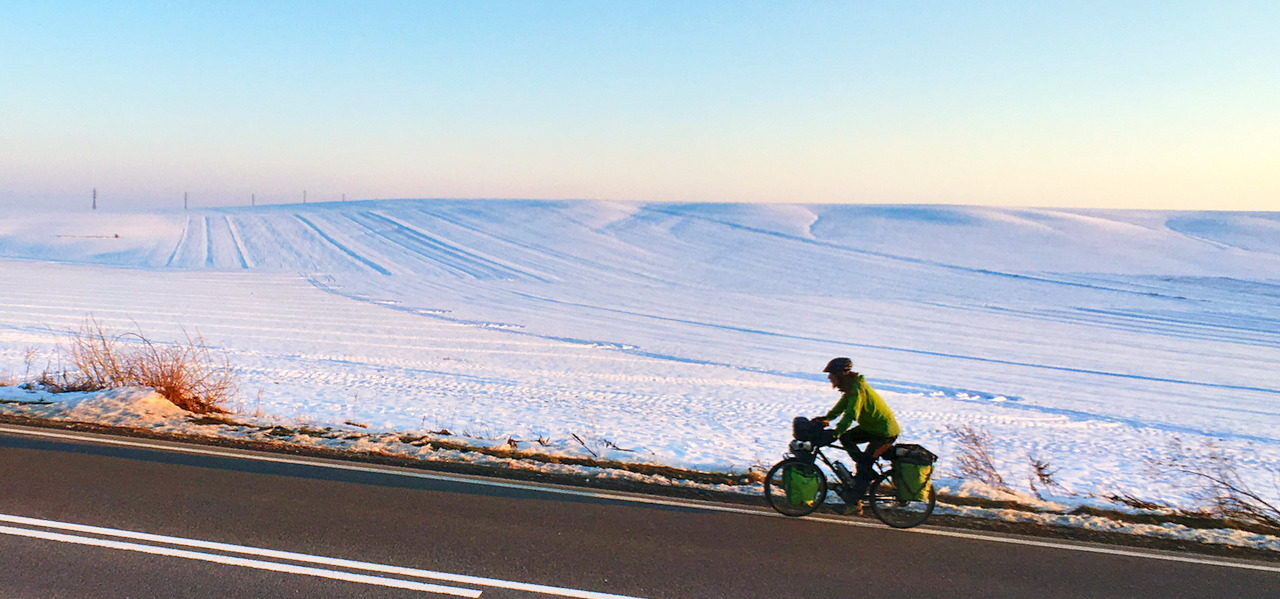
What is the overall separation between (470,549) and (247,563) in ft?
4.40

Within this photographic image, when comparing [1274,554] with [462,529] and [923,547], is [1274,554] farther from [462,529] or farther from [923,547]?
[462,529]

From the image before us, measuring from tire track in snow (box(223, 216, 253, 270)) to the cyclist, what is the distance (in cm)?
4485

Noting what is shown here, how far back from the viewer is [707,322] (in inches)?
1212

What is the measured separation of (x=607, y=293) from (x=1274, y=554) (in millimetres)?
33793

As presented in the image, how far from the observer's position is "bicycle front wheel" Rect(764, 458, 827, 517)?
687 centimetres

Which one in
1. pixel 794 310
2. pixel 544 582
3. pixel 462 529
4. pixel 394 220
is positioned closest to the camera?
pixel 544 582

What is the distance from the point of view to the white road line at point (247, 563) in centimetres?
515

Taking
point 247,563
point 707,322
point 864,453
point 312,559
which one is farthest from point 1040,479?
point 707,322

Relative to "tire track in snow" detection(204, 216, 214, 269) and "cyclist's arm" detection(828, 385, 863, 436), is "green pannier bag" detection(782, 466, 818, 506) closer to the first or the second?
"cyclist's arm" detection(828, 385, 863, 436)

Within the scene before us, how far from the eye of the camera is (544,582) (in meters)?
5.27

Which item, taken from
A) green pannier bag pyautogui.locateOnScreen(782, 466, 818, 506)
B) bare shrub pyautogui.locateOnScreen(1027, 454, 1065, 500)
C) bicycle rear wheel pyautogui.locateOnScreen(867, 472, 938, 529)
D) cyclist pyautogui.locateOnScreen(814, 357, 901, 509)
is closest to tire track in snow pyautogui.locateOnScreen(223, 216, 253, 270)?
bare shrub pyautogui.locateOnScreen(1027, 454, 1065, 500)

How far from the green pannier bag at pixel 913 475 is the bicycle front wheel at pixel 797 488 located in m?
0.59

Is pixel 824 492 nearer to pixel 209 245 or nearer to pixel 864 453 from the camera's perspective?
pixel 864 453

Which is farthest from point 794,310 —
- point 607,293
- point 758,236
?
point 758,236
